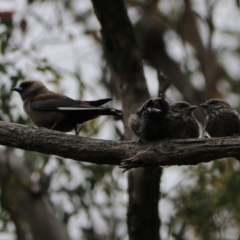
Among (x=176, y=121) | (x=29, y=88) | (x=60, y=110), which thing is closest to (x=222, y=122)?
(x=176, y=121)

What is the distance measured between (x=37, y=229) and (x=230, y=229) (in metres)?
2.91

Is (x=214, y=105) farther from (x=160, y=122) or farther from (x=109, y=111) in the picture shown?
Answer: (x=160, y=122)

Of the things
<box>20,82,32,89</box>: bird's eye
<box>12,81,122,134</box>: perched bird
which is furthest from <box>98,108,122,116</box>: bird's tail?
<box>20,82,32,89</box>: bird's eye

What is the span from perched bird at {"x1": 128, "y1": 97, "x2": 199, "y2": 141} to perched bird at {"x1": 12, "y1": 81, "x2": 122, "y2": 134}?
2.23ft

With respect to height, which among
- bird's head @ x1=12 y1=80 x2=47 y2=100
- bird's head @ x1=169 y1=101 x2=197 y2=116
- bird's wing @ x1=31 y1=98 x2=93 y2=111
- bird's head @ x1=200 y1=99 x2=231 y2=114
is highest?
bird's head @ x1=12 y1=80 x2=47 y2=100

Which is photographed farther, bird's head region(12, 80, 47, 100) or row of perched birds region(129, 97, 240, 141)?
bird's head region(12, 80, 47, 100)

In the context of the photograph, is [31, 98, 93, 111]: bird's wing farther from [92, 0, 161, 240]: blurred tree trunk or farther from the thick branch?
the thick branch

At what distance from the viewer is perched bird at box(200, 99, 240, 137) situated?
7.21 metres

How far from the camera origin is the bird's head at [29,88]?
917cm

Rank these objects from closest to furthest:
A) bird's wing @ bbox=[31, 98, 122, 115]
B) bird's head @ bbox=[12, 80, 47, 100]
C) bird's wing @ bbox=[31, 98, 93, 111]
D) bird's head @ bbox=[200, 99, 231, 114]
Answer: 1. bird's wing @ bbox=[31, 98, 122, 115]
2. bird's head @ bbox=[200, 99, 231, 114]
3. bird's wing @ bbox=[31, 98, 93, 111]
4. bird's head @ bbox=[12, 80, 47, 100]

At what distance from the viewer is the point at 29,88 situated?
367 inches

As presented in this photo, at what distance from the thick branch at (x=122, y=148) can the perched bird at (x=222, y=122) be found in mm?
1168

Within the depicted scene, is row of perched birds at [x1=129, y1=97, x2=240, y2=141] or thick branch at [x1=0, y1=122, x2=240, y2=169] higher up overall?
row of perched birds at [x1=129, y1=97, x2=240, y2=141]

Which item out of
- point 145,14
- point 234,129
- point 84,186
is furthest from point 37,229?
point 145,14
